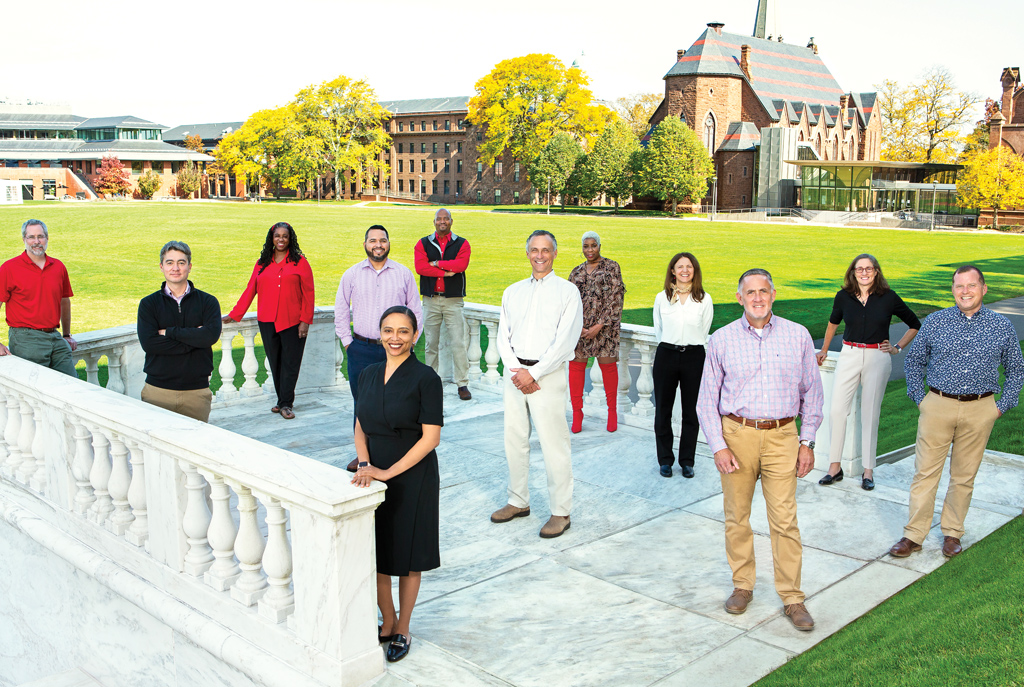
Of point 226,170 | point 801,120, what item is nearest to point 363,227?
point 801,120

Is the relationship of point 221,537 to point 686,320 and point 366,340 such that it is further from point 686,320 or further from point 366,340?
point 686,320

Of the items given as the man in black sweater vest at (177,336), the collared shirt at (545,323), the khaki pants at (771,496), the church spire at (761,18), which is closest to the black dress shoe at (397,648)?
the khaki pants at (771,496)

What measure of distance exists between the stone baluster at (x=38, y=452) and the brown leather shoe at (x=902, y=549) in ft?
19.0

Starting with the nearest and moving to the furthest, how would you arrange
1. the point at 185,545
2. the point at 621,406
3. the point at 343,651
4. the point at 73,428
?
the point at 343,651
the point at 185,545
the point at 73,428
the point at 621,406

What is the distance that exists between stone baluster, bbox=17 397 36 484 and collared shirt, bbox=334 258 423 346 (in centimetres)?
264

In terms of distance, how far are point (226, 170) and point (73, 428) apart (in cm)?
12804

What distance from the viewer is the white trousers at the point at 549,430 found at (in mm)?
6098

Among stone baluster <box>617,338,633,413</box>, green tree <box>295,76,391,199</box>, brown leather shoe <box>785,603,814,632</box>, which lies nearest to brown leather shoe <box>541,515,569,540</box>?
brown leather shoe <box>785,603,814,632</box>

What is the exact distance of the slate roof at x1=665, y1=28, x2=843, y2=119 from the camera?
9138 centimetres

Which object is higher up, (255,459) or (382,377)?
(382,377)

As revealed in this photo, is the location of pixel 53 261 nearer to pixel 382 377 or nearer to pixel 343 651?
pixel 382 377

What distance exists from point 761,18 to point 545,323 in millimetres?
123745

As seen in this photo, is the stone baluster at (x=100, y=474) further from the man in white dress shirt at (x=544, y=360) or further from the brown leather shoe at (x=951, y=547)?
the brown leather shoe at (x=951, y=547)

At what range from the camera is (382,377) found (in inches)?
171
